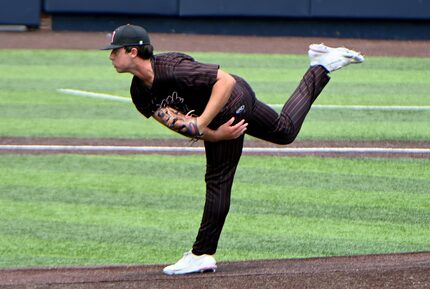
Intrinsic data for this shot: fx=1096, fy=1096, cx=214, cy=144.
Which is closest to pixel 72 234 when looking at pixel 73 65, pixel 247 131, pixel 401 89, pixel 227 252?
pixel 227 252

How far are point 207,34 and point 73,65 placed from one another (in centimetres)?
354

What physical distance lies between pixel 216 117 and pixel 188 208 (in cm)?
267

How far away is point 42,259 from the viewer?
720 centimetres

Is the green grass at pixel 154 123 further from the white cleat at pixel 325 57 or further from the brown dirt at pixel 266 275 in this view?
the brown dirt at pixel 266 275

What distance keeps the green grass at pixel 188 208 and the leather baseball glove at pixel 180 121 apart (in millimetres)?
1574

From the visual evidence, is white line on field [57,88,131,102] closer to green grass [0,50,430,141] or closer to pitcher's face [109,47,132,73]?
green grass [0,50,430,141]

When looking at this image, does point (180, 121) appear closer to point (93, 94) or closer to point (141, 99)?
point (141, 99)

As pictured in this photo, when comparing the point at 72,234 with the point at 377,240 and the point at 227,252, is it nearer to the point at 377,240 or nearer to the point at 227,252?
the point at 227,252

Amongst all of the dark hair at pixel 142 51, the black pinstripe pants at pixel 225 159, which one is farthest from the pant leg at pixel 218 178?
the dark hair at pixel 142 51

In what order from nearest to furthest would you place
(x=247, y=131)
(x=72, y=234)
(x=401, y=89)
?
(x=247, y=131) < (x=72, y=234) < (x=401, y=89)

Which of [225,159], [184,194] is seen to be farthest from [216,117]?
[184,194]

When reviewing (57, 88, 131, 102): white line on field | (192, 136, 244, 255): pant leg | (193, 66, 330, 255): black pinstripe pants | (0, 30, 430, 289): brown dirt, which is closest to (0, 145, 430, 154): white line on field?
(57, 88, 131, 102): white line on field

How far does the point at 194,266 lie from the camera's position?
6195 millimetres

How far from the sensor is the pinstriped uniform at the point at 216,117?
5.81 metres
